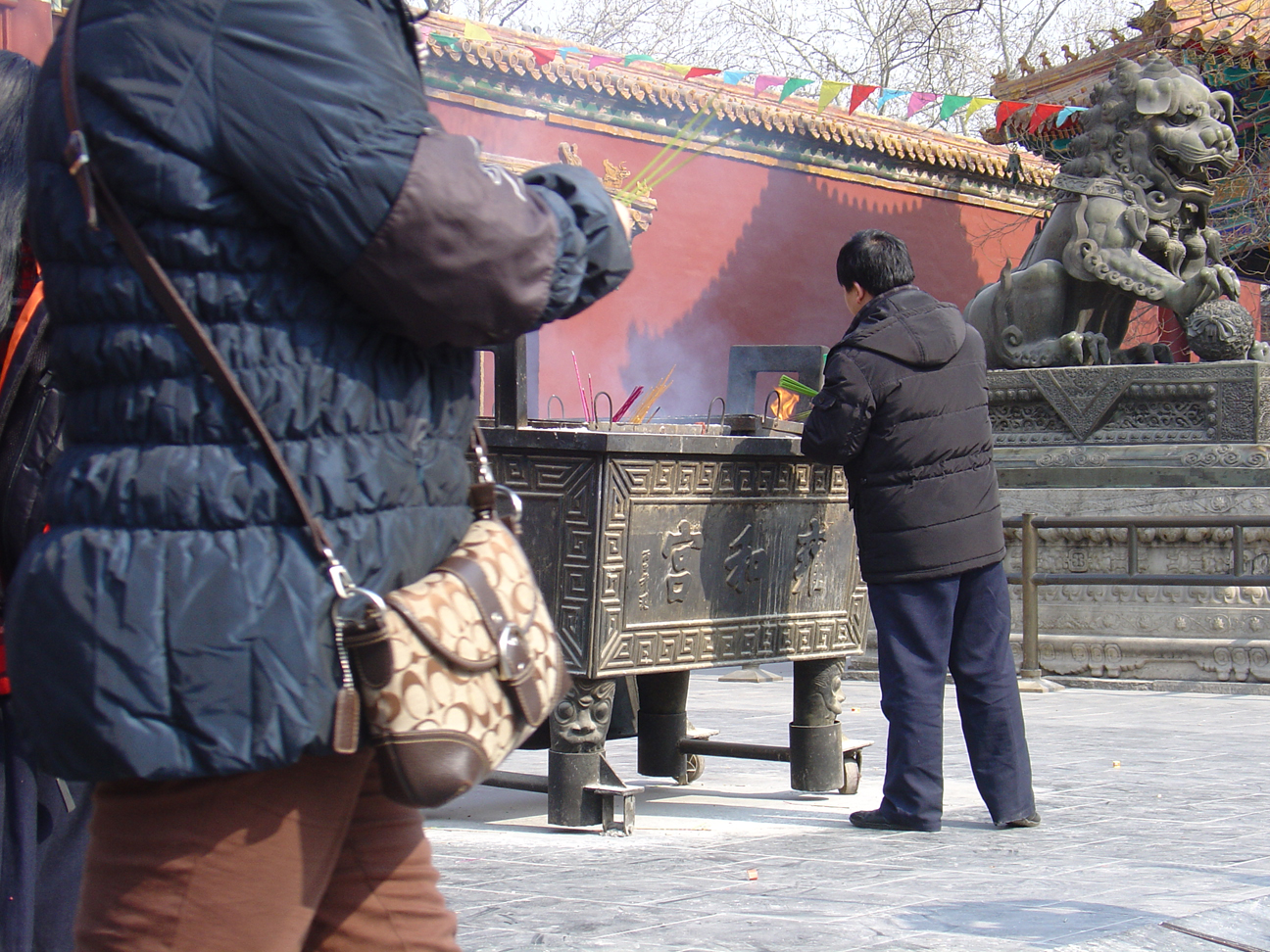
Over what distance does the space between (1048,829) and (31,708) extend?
11.3 ft

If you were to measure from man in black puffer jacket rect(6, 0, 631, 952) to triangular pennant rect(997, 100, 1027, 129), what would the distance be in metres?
13.5

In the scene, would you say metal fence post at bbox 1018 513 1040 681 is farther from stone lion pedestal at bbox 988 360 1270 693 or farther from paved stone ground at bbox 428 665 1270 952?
paved stone ground at bbox 428 665 1270 952

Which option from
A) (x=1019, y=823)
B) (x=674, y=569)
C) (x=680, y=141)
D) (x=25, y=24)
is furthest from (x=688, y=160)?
(x=1019, y=823)

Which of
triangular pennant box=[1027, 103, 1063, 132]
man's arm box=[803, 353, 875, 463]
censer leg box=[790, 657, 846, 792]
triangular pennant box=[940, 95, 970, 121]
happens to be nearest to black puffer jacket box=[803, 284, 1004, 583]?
man's arm box=[803, 353, 875, 463]

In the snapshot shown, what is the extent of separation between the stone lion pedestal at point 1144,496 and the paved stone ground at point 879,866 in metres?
2.67

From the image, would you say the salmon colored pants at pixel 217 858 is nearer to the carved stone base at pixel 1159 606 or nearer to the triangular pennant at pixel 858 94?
the carved stone base at pixel 1159 606

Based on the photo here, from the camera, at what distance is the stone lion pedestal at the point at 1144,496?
8.45 m

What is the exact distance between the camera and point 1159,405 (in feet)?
31.0

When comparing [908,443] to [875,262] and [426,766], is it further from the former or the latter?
[426,766]

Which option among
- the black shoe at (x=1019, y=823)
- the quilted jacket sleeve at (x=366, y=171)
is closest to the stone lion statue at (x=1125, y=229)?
the black shoe at (x=1019, y=823)

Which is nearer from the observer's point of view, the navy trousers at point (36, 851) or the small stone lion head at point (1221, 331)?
the navy trousers at point (36, 851)

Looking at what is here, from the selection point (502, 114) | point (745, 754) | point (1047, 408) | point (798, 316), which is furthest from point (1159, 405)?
point (798, 316)

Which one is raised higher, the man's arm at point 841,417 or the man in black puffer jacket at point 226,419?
the man's arm at point 841,417

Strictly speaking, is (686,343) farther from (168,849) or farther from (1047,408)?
(168,849)
